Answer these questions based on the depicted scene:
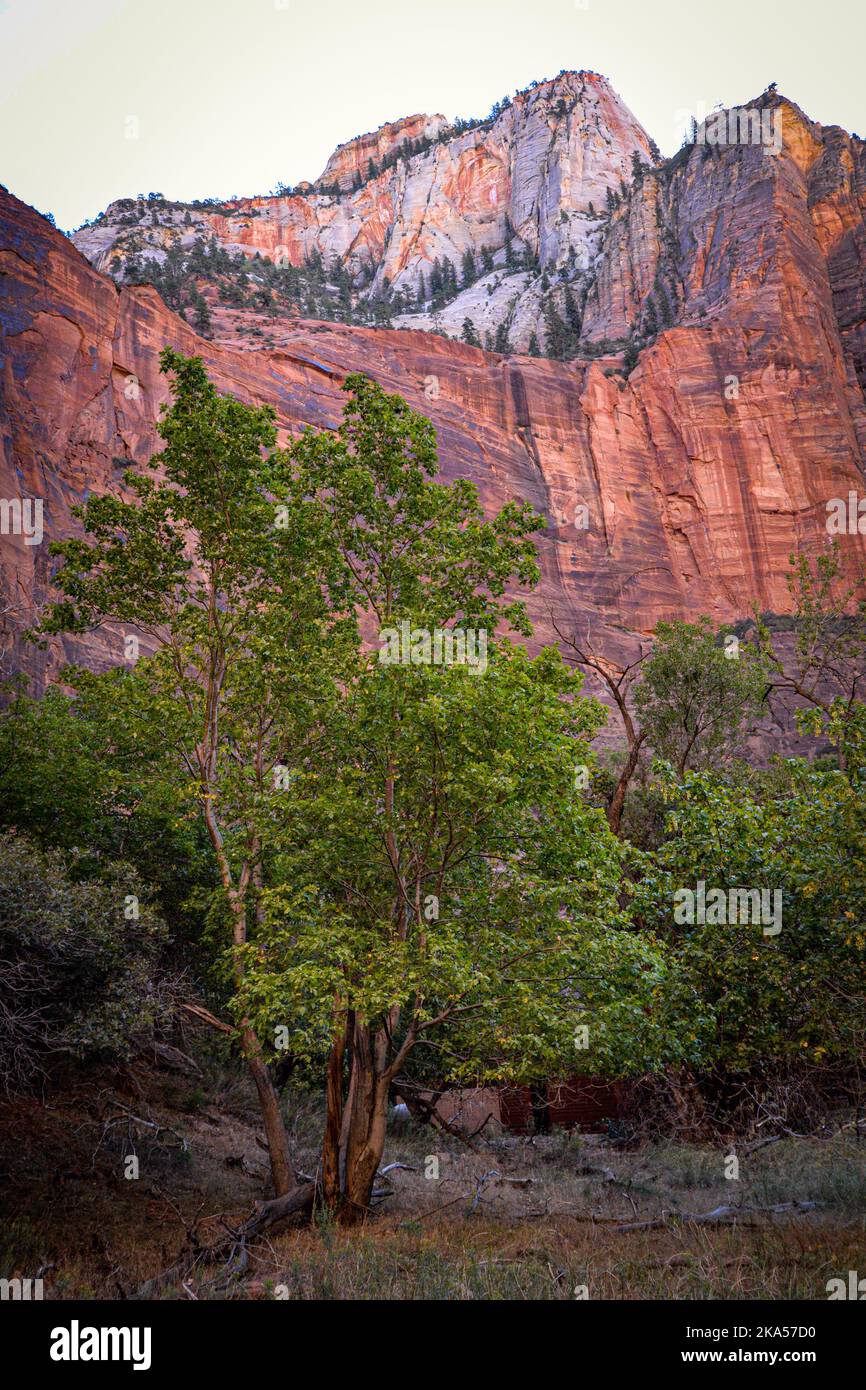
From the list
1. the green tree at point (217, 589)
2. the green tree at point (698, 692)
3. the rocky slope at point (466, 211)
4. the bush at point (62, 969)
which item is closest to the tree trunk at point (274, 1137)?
the bush at point (62, 969)

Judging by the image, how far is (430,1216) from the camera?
530 inches

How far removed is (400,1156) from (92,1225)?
7806 mm

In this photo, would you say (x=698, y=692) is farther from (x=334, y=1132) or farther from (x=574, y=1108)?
(x=334, y=1132)

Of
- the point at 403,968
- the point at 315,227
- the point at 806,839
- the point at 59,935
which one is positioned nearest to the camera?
the point at 403,968

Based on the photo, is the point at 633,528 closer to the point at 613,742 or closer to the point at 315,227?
the point at 613,742

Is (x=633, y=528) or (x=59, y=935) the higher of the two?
(x=633, y=528)

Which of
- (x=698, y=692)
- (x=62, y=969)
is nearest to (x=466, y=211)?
(x=698, y=692)

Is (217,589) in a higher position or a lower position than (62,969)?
higher

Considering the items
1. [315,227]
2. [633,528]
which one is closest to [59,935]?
[633,528]

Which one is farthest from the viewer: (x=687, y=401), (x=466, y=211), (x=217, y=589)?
(x=466, y=211)

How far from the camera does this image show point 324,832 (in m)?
13.0

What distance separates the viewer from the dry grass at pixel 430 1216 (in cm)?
934

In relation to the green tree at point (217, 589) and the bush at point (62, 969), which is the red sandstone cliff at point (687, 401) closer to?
the green tree at point (217, 589)

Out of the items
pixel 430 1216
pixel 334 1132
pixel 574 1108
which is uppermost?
pixel 334 1132
